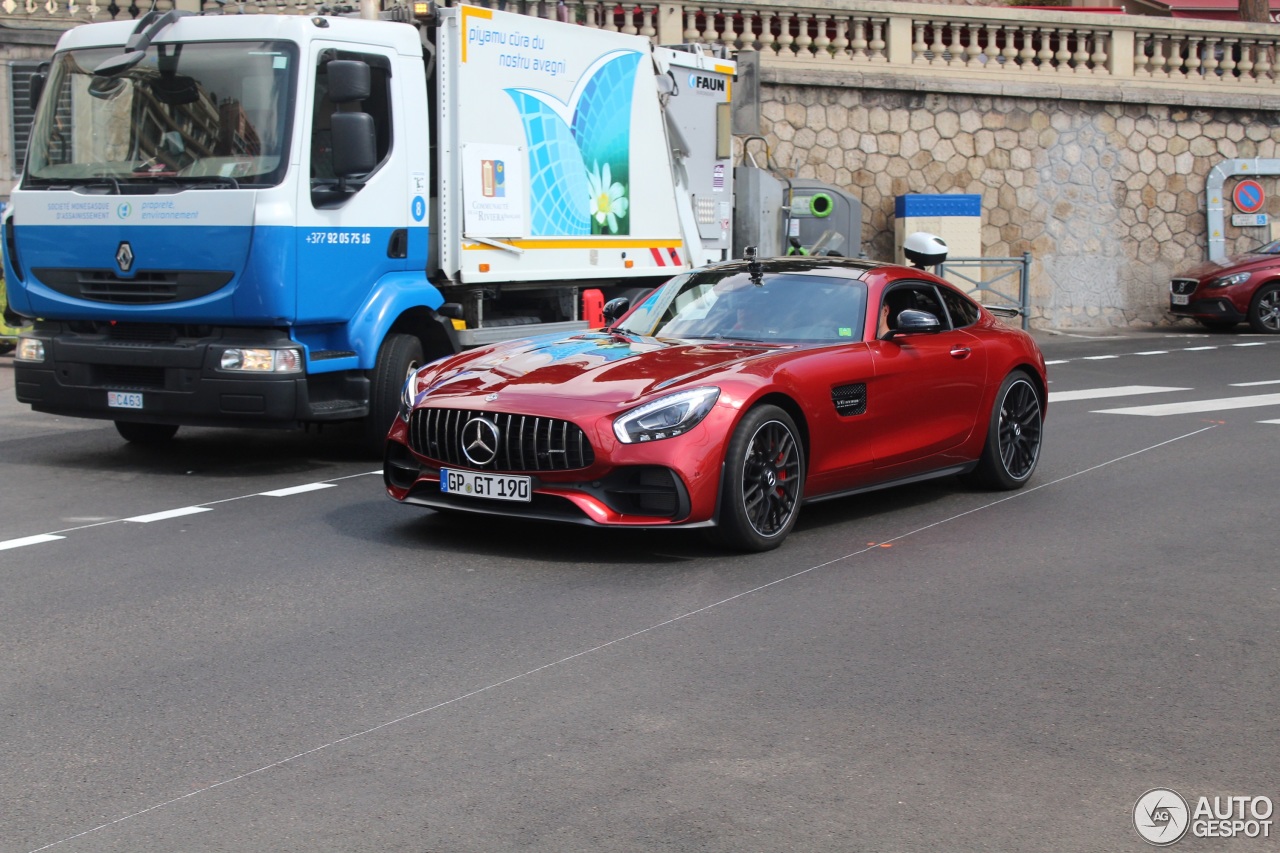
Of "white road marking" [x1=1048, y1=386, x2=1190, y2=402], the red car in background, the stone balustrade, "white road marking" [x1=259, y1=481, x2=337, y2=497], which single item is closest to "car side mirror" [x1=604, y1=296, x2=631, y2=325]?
"white road marking" [x1=259, y1=481, x2=337, y2=497]

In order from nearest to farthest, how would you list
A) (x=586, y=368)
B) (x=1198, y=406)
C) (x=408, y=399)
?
1. (x=586, y=368)
2. (x=408, y=399)
3. (x=1198, y=406)

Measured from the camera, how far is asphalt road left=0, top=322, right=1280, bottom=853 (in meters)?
4.10

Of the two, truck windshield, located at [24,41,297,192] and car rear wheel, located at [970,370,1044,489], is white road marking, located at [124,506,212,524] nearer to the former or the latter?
truck windshield, located at [24,41,297,192]

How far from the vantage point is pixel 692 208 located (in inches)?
569

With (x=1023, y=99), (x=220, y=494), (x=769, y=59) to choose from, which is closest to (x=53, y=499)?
(x=220, y=494)

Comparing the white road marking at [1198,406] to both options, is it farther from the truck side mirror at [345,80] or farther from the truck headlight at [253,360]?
the truck headlight at [253,360]

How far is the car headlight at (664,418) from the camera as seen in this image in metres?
7.04

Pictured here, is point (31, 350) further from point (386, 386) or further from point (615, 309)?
point (615, 309)

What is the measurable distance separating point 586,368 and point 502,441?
2.20 ft

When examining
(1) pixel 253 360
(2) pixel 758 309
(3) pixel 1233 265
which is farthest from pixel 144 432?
(3) pixel 1233 265

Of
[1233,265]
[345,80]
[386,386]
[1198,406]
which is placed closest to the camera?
[345,80]

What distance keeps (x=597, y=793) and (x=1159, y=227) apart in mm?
24166

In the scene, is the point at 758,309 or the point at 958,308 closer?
the point at 758,309

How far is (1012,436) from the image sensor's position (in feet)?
30.7
